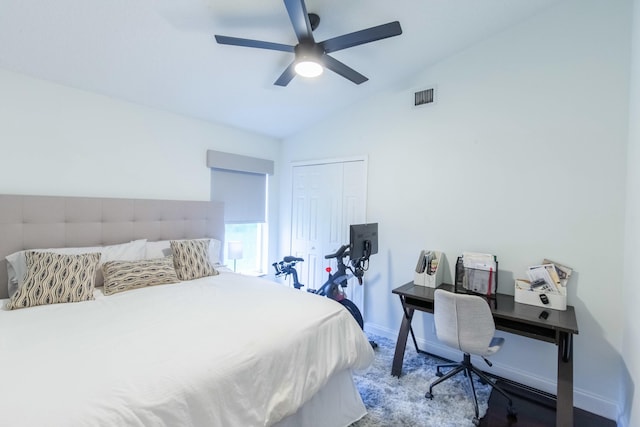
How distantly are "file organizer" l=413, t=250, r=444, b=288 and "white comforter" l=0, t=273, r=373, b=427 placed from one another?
3.31 feet

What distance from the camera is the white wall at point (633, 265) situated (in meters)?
1.68

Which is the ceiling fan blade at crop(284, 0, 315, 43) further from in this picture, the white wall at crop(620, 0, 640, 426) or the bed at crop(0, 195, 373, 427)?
the white wall at crop(620, 0, 640, 426)

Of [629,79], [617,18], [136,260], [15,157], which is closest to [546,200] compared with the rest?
[629,79]

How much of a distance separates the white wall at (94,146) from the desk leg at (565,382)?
3535 millimetres

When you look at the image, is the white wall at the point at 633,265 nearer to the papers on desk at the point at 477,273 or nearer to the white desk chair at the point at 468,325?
the white desk chair at the point at 468,325

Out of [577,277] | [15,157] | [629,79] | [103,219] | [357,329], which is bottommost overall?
[357,329]

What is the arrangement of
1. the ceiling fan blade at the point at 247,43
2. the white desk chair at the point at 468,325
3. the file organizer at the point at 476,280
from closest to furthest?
the ceiling fan blade at the point at 247,43, the white desk chair at the point at 468,325, the file organizer at the point at 476,280

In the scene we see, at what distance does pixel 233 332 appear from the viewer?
152cm

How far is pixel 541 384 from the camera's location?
236 cm

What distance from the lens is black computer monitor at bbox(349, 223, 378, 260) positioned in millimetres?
2744

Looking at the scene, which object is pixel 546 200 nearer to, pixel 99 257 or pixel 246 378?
pixel 246 378

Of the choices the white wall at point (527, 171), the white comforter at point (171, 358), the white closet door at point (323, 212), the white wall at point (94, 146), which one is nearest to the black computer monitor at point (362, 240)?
the white wall at point (527, 171)

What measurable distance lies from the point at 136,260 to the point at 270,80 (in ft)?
6.71

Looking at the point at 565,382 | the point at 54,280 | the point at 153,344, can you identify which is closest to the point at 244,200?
the point at 54,280
